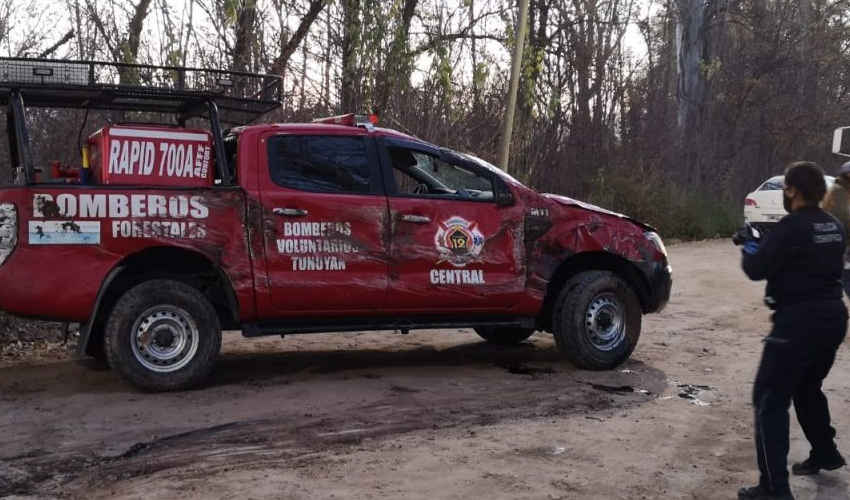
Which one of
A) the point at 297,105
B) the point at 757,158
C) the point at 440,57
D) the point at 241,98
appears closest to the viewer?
the point at 241,98

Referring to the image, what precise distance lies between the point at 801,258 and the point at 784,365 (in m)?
0.52

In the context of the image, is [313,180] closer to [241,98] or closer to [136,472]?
[241,98]

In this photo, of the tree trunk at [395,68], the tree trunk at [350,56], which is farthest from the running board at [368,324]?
the tree trunk at [395,68]

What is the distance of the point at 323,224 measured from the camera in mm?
7438

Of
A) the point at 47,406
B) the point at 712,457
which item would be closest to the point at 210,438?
the point at 47,406

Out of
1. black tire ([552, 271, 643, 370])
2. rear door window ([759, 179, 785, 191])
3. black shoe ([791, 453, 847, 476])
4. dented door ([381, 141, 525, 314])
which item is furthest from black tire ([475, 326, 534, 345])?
rear door window ([759, 179, 785, 191])

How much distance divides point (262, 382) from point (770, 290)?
3.92m

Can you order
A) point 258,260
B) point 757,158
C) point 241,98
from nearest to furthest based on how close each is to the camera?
point 258,260
point 241,98
point 757,158

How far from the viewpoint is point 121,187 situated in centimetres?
698

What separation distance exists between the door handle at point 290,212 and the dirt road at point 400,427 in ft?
4.09

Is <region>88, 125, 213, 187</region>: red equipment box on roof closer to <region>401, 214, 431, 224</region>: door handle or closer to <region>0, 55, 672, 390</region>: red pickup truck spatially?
<region>0, 55, 672, 390</region>: red pickup truck

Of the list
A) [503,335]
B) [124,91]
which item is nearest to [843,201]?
[503,335]

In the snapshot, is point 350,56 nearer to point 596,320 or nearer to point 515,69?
point 515,69

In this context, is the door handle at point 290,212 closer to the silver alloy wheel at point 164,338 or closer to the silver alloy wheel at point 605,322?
the silver alloy wheel at point 164,338
